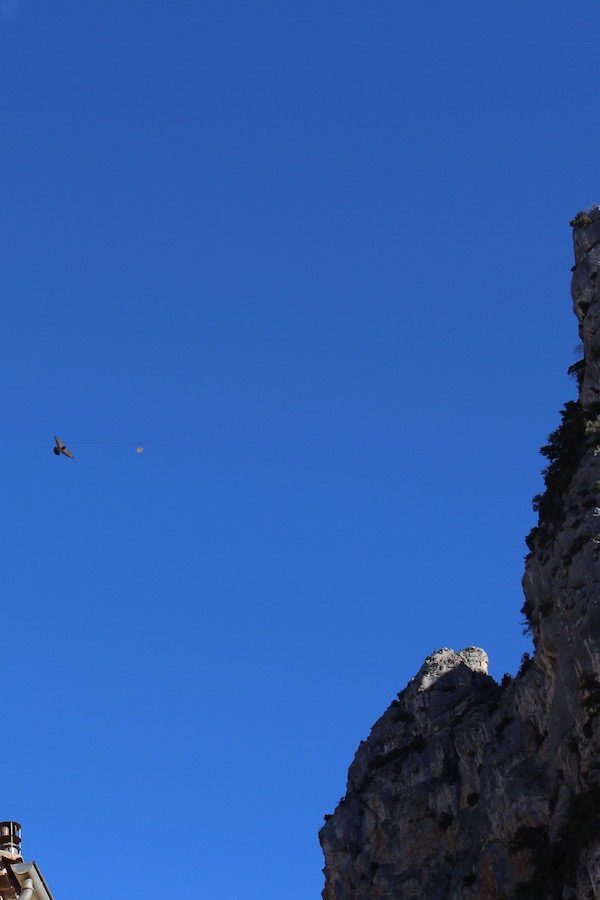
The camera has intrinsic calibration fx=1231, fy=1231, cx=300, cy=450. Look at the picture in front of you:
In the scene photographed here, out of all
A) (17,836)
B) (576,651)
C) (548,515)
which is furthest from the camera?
(548,515)

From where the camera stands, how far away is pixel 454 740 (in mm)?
73250

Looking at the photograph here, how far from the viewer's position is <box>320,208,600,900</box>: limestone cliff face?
5703 centimetres

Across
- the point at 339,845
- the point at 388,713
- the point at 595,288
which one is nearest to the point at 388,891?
the point at 339,845

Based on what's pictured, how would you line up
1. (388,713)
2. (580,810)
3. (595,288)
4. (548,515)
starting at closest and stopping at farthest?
(580,810) → (548,515) → (595,288) → (388,713)

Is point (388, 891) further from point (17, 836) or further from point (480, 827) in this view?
point (17, 836)

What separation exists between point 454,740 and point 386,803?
18.5 ft

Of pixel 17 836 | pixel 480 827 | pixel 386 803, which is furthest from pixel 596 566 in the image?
pixel 17 836

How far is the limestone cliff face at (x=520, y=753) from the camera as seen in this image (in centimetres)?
5703

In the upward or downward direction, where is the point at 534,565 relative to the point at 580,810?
upward

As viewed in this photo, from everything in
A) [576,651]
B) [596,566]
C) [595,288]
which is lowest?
[576,651]

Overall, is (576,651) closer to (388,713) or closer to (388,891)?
(388,891)

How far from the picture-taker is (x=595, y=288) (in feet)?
253

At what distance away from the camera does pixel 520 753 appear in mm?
65312

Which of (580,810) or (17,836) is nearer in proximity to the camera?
→ (17,836)
